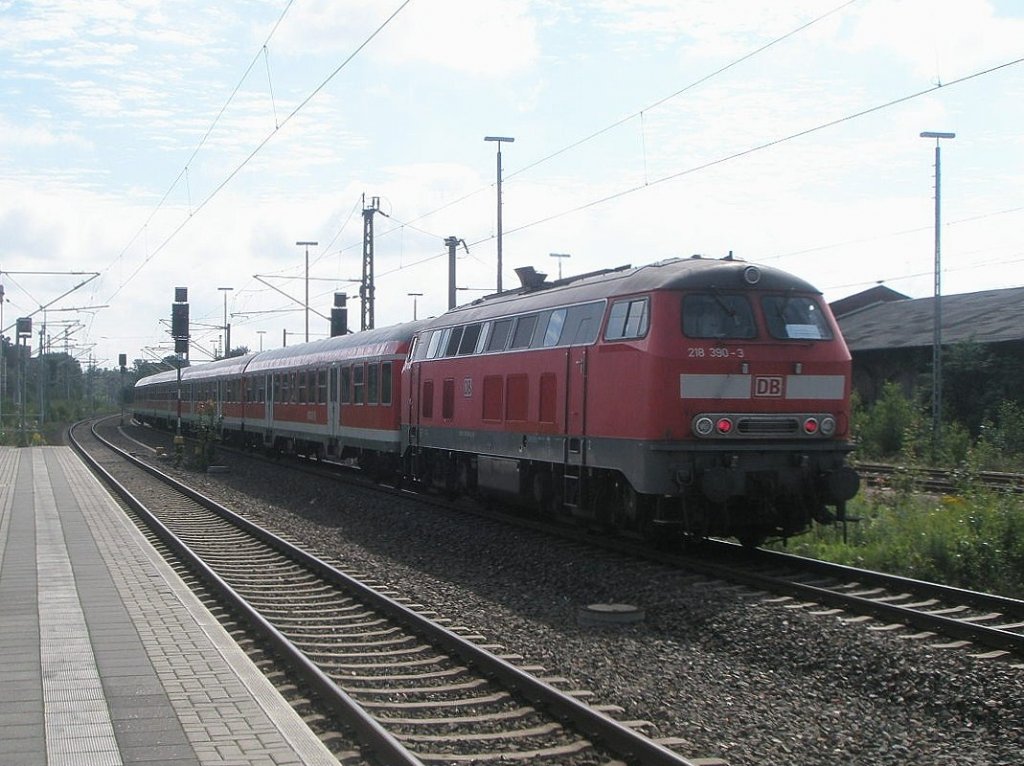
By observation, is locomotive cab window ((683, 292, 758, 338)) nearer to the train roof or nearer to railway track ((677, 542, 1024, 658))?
railway track ((677, 542, 1024, 658))

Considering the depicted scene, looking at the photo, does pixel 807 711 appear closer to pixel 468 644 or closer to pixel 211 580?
pixel 468 644

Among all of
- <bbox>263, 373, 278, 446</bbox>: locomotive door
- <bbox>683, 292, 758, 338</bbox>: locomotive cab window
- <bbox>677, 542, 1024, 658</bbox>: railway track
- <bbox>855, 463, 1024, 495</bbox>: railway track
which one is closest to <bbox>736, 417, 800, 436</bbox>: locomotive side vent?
<bbox>683, 292, 758, 338</bbox>: locomotive cab window

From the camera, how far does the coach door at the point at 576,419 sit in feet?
45.1

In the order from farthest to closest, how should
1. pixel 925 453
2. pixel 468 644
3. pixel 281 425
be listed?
1. pixel 281 425
2. pixel 925 453
3. pixel 468 644

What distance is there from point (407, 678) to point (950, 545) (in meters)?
6.65

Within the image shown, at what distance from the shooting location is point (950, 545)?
39.7 feet

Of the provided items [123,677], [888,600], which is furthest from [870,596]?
[123,677]

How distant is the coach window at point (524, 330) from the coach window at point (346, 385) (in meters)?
10.6

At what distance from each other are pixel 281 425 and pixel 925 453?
686 inches

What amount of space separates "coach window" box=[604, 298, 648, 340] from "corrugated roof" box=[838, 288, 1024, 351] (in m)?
25.7

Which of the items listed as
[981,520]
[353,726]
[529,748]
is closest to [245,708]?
[353,726]

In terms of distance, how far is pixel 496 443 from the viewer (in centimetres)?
1656

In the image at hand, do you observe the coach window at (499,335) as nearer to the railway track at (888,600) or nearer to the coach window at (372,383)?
the railway track at (888,600)

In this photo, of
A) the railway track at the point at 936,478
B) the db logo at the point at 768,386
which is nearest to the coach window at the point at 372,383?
the railway track at the point at 936,478
